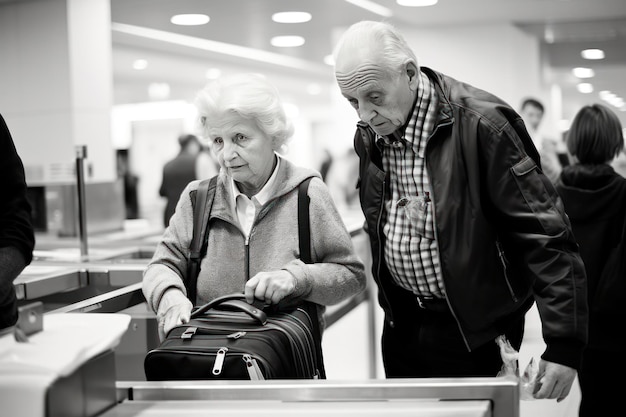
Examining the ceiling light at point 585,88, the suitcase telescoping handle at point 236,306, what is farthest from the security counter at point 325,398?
the ceiling light at point 585,88

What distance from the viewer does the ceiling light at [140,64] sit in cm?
1062

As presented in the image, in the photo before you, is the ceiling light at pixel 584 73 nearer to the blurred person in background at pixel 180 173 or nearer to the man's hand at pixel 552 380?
the blurred person in background at pixel 180 173

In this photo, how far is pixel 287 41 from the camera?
27.8 ft

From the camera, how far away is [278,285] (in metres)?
1.69

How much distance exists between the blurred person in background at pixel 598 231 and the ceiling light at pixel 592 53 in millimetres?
5653

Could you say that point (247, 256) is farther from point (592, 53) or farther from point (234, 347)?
point (592, 53)

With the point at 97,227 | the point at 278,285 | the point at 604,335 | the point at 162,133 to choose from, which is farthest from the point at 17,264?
the point at 162,133

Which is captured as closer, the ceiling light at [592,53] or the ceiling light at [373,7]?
the ceiling light at [373,7]

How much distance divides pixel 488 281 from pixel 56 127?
15.5ft

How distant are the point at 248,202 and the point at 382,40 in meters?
0.53

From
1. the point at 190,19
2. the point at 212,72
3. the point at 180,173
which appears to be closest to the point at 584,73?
the point at 190,19

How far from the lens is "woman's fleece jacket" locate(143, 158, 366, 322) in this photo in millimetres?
1830

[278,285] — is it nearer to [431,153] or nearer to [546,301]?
[431,153]

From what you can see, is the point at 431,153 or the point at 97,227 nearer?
the point at 431,153
